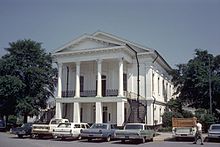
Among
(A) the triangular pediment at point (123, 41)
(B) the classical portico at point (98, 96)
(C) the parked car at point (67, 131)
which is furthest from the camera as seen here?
(A) the triangular pediment at point (123, 41)

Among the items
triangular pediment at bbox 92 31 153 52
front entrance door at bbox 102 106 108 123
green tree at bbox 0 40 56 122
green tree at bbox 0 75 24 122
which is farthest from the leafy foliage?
green tree at bbox 0 75 24 122

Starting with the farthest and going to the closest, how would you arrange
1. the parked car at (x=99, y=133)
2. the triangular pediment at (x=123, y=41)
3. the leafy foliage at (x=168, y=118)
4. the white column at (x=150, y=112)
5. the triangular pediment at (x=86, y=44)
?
the triangular pediment at (x=123, y=41)
the leafy foliage at (x=168, y=118)
the white column at (x=150, y=112)
the triangular pediment at (x=86, y=44)
the parked car at (x=99, y=133)

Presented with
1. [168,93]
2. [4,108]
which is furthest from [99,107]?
[168,93]

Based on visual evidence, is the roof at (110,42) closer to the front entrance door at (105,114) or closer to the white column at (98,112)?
the white column at (98,112)

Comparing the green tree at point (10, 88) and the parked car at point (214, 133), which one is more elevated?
the green tree at point (10, 88)

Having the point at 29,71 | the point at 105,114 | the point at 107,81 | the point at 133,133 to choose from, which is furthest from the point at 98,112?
the point at 133,133

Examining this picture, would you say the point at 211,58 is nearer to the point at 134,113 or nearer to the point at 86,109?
the point at 134,113

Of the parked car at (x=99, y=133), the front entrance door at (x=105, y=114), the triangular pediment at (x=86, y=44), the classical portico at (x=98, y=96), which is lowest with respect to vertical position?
the parked car at (x=99, y=133)

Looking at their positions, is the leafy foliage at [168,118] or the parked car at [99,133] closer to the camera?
the parked car at [99,133]

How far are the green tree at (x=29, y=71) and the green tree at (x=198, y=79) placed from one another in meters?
18.9

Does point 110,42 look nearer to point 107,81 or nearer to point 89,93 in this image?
point 107,81

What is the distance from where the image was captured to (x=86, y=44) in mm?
38875

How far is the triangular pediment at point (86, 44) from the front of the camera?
37222mm

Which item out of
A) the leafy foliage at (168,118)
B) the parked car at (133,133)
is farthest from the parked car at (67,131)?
the leafy foliage at (168,118)
